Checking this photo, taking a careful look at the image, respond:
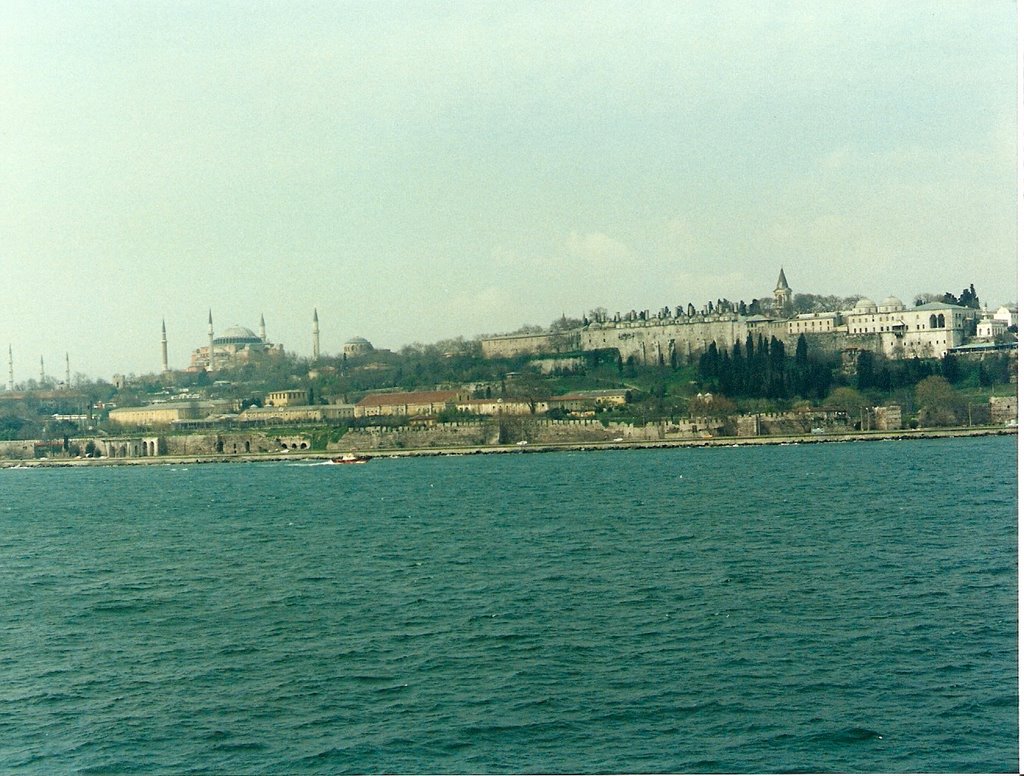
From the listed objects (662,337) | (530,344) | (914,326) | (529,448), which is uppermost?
(530,344)

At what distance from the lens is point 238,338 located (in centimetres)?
11606

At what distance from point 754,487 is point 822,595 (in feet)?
58.4

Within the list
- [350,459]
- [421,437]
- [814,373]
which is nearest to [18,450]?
[421,437]

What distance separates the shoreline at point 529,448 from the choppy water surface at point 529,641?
29.9 m

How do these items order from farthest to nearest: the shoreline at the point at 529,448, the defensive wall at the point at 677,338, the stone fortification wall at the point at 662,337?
the stone fortification wall at the point at 662,337, the defensive wall at the point at 677,338, the shoreline at the point at 529,448

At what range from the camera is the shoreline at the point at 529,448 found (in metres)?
59.0

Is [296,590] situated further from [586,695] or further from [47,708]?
[586,695]

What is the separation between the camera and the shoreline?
5903cm

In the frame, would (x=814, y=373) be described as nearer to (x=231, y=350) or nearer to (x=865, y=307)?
(x=865, y=307)

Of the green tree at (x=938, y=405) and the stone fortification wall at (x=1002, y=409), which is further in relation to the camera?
the green tree at (x=938, y=405)

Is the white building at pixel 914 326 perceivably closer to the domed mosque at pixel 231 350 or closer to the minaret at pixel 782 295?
the minaret at pixel 782 295

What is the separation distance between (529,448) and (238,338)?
2285 inches

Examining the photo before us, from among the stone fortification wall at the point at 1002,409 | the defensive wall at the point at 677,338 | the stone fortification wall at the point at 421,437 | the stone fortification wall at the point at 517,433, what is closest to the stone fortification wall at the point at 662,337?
the defensive wall at the point at 677,338

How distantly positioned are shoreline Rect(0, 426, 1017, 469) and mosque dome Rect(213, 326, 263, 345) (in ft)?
134
